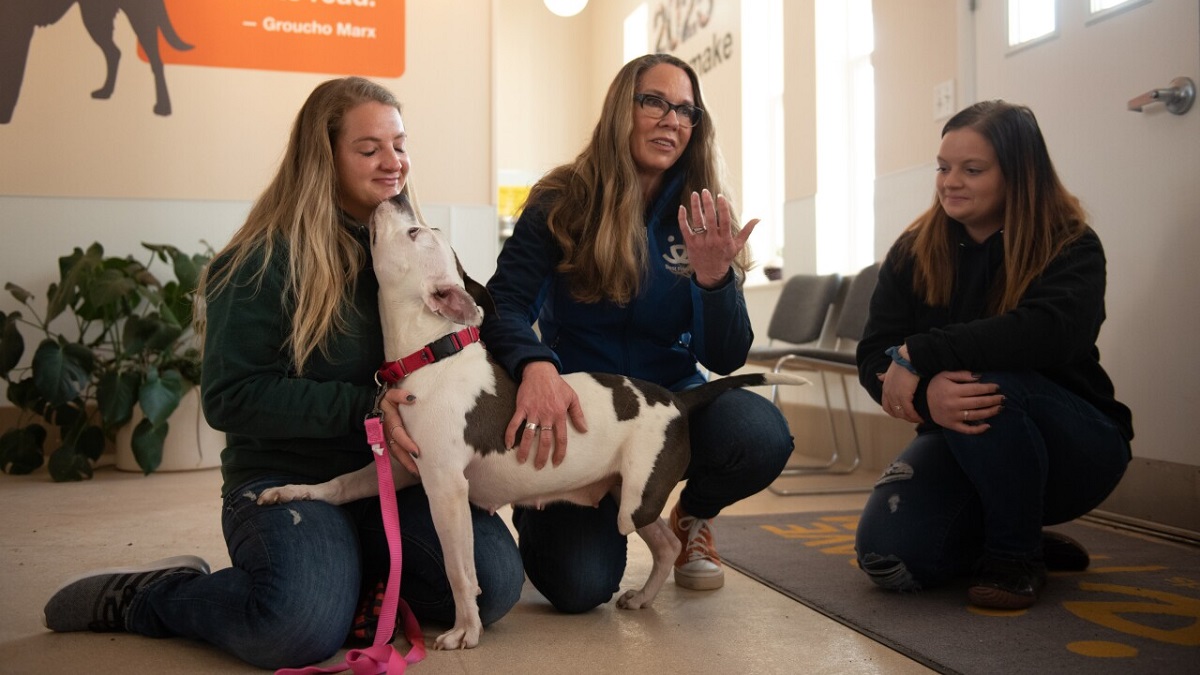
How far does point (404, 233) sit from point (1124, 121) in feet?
7.66

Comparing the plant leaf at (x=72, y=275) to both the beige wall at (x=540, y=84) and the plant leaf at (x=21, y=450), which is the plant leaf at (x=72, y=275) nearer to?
the plant leaf at (x=21, y=450)

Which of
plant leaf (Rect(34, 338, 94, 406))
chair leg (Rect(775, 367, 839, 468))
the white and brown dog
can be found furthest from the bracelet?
plant leaf (Rect(34, 338, 94, 406))

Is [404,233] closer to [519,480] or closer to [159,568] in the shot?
[519,480]

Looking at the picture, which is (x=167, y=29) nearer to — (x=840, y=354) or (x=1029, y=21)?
(x=840, y=354)

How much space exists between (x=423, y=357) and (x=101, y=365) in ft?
10.4

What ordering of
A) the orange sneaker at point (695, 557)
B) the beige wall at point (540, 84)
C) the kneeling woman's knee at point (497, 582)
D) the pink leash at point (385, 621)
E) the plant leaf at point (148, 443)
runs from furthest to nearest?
the beige wall at point (540, 84)
the plant leaf at point (148, 443)
the orange sneaker at point (695, 557)
the kneeling woman's knee at point (497, 582)
the pink leash at point (385, 621)

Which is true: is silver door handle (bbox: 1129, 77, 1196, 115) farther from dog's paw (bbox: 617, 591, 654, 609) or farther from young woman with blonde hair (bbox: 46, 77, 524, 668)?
young woman with blonde hair (bbox: 46, 77, 524, 668)

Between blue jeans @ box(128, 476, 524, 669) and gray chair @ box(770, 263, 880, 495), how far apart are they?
1941 millimetres

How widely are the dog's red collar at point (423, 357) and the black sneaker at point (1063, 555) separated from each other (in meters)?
1.54

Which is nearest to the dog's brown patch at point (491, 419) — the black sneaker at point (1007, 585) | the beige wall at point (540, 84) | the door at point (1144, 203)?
the black sneaker at point (1007, 585)

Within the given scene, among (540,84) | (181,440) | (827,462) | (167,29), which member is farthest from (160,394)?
(540,84)

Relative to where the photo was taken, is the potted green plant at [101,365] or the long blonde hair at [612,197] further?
the potted green plant at [101,365]

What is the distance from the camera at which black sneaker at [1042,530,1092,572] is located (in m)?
2.39

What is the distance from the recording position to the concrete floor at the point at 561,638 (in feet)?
5.62
